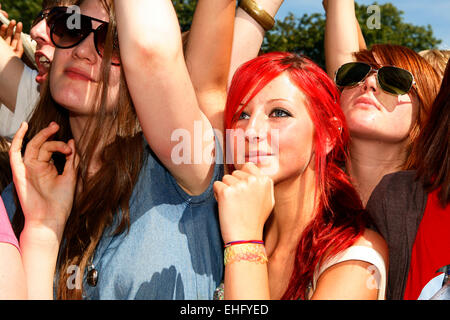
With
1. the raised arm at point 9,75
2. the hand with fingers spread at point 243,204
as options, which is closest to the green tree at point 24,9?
the raised arm at point 9,75

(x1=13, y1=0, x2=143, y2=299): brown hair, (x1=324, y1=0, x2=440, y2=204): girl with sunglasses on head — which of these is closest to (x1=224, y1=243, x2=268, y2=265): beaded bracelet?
(x1=13, y1=0, x2=143, y2=299): brown hair

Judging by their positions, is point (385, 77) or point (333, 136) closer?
point (333, 136)

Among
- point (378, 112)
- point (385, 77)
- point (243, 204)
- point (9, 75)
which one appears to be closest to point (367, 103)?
point (378, 112)

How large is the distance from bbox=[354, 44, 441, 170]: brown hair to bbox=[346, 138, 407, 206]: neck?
0.20 feet

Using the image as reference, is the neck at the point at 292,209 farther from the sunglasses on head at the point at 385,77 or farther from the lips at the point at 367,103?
the sunglasses on head at the point at 385,77

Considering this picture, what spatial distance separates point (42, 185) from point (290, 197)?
1069 mm

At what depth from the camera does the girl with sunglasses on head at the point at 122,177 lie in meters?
1.74

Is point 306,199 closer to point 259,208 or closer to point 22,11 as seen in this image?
point 259,208

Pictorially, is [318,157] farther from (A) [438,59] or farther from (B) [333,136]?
(A) [438,59]

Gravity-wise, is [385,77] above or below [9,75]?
below

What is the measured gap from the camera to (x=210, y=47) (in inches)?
79.3

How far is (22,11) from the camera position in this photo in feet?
74.4

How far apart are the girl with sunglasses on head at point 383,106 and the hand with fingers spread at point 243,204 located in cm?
106
